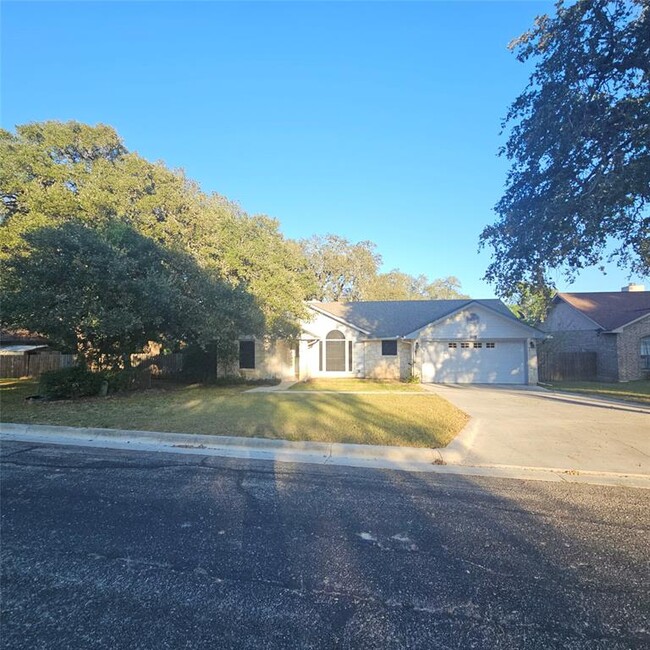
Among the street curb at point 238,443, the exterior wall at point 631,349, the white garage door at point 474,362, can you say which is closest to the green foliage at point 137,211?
the white garage door at point 474,362

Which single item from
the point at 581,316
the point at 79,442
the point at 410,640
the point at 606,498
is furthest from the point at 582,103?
the point at 581,316

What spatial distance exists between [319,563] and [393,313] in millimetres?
23225

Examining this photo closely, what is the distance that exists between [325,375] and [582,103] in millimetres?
17066

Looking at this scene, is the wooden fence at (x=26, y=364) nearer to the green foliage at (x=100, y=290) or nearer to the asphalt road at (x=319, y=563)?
the green foliage at (x=100, y=290)

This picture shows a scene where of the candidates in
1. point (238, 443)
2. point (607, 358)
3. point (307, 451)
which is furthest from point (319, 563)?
point (607, 358)

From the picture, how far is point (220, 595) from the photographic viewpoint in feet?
9.42

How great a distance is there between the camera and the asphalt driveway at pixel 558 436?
6.53 metres

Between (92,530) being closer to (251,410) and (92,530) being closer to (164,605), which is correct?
(164,605)

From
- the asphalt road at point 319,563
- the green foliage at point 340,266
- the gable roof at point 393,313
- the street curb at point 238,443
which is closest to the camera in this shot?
the asphalt road at point 319,563

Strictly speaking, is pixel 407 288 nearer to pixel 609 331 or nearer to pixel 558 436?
pixel 609 331

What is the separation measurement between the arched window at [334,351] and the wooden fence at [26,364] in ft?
53.5

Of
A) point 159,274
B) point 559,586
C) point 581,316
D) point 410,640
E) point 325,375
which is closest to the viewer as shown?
point 410,640

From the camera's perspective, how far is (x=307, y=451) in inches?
281

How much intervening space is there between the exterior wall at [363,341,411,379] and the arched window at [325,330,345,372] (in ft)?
4.33
